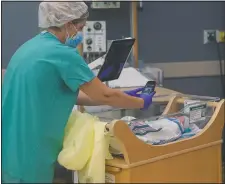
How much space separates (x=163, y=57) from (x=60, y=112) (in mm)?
2014

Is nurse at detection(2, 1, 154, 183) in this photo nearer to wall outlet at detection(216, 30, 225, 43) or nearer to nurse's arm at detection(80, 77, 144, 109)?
nurse's arm at detection(80, 77, 144, 109)

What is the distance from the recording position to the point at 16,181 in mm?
1673

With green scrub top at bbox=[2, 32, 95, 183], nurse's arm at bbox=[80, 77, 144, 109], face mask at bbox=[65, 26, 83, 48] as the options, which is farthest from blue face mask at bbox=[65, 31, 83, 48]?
nurse's arm at bbox=[80, 77, 144, 109]

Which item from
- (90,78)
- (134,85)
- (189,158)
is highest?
(90,78)

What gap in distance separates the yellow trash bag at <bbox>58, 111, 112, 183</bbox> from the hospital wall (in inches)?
68.7

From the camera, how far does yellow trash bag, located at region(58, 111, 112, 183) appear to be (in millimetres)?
1674

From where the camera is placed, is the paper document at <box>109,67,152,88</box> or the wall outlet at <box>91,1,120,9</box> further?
the wall outlet at <box>91,1,120,9</box>

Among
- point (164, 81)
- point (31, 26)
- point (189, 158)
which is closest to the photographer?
point (189, 158)

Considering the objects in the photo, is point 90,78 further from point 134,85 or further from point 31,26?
point 31,26

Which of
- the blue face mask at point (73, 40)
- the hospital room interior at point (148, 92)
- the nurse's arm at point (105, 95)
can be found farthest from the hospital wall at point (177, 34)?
the nurse's arm at point (105, 95)

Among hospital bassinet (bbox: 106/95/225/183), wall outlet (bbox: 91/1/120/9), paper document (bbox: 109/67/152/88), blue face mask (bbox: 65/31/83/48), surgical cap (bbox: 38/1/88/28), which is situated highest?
wall outlet (bbox: 91/1/120/9)

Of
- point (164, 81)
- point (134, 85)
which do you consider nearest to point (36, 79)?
point (134, 85)

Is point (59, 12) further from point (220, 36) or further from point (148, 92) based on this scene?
point (220, 36)

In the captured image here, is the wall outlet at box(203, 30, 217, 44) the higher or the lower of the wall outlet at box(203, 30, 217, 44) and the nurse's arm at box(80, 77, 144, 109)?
the higher
